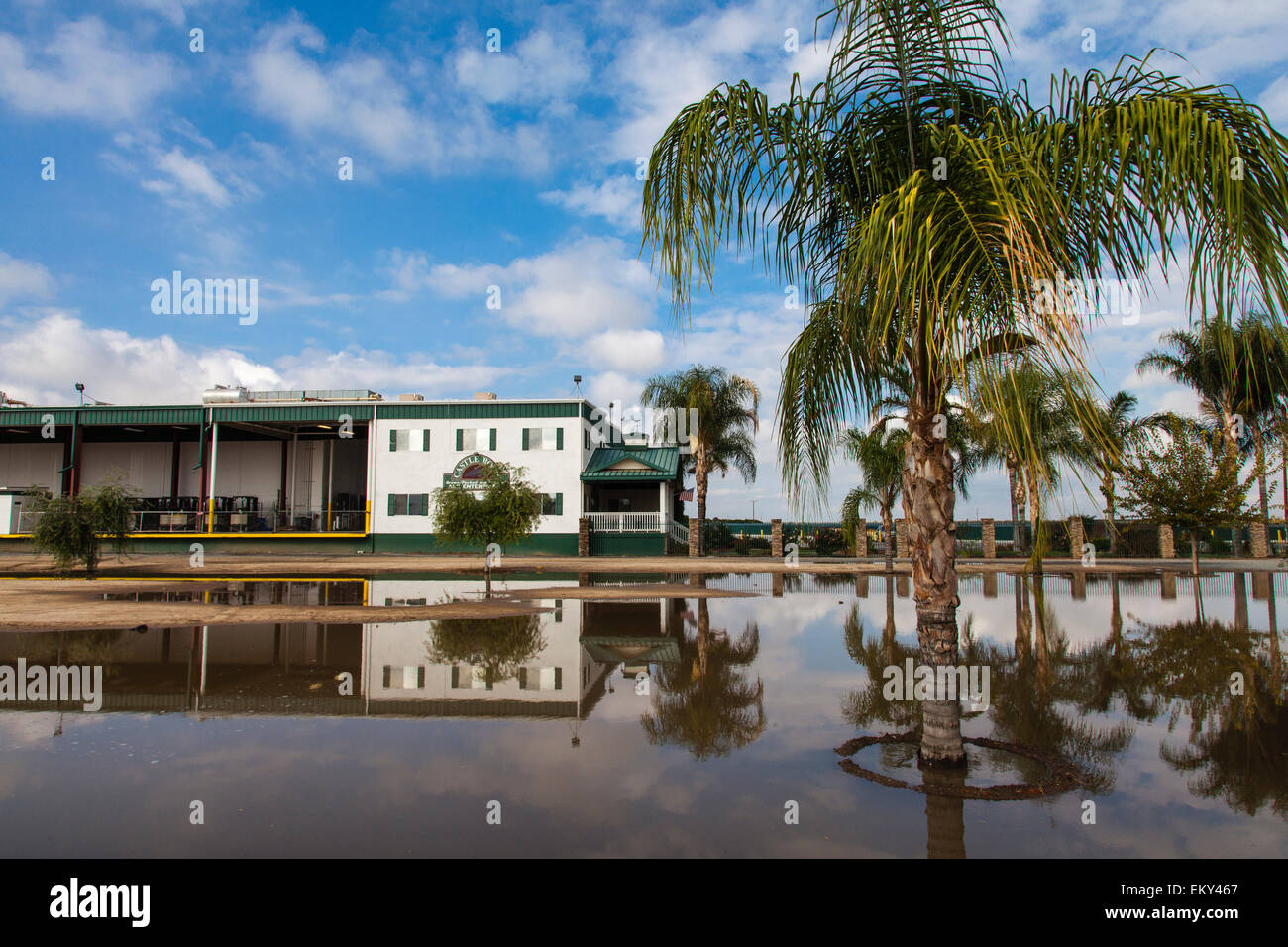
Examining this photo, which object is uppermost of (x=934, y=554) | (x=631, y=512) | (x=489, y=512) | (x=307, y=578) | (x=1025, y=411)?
(x=631, y=512)

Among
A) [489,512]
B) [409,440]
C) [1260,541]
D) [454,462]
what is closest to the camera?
[489,512]

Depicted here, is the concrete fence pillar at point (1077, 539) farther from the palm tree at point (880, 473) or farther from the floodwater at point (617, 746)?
the floodwater at point (617, 746)

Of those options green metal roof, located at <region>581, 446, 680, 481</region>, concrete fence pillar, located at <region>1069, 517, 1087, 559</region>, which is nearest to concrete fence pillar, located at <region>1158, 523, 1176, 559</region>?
concrete fence pillar, located at <region>1069, 517, 1087, 559</region>

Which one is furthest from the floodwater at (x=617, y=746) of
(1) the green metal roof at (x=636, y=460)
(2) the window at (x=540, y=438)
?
(2) the window at (x=540, y=438)

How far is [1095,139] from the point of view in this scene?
4.43 meters

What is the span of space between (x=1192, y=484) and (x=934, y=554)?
26.5 metres

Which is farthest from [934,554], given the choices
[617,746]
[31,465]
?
[31,465]

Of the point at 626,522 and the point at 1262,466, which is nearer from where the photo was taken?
the point at 1262,466

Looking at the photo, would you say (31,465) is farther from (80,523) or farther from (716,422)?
(716,422)

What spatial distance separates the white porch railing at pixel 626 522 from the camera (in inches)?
1430

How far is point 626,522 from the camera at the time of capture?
3656 cm

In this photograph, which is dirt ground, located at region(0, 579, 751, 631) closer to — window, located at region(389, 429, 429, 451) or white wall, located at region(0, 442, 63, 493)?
window, located at region(389, 429, 429, 451)

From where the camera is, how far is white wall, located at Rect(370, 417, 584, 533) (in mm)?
36531

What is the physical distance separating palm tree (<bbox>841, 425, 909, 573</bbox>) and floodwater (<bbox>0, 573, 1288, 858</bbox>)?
14.1 meters
